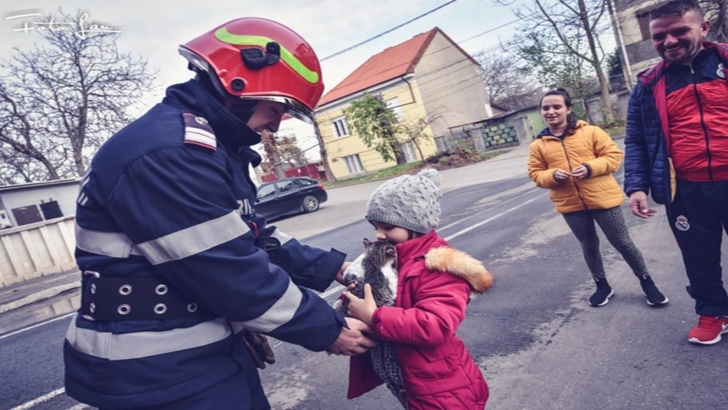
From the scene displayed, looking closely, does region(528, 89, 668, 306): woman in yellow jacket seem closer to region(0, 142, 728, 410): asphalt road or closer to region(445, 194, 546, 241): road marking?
region(0, 142, 728, 410): asphalt road

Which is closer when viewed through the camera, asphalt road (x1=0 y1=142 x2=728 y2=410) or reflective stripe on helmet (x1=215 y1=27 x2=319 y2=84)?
reflective stripe on helmet (x1=215 y1=27 x2=319 y2=84)

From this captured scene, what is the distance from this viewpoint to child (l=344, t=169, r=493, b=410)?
1.72 m

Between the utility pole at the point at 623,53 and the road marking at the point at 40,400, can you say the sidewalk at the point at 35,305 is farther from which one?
the utility pole at the point at 623,53

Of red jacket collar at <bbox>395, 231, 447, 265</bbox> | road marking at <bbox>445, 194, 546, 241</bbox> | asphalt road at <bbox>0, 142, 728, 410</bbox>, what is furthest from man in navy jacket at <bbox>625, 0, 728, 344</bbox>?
road marking at <bbox>445, 194, 546, 241</bbox>

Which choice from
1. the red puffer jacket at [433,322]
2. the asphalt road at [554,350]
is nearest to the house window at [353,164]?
the asphalt road at [554,350]

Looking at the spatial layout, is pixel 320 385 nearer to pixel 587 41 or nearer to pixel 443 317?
pixel 443 317

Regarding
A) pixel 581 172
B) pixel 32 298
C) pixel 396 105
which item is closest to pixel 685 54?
pixel 581 172

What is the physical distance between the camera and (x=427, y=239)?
199 cm

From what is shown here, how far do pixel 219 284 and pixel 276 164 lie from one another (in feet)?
113

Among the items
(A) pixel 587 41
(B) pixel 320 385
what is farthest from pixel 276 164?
(B) pixel 320 385

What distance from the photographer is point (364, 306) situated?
181cm

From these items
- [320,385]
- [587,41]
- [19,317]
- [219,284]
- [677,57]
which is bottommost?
[320,385]

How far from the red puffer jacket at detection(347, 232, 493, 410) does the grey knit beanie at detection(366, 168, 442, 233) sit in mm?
78

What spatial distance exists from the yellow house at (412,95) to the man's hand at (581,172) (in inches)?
934
